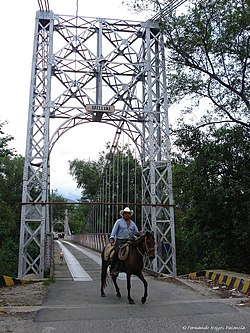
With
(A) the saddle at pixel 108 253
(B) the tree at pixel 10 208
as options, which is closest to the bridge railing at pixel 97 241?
(B) the tree at pixel 10 208

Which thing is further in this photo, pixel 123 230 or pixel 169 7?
pixel 169 7

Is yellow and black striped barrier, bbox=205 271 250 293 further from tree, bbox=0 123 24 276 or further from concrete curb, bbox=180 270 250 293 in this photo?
tree, bbox=0 123 24 276

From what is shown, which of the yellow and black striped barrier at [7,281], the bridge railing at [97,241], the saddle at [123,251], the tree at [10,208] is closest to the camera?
the saddle at [123,251]

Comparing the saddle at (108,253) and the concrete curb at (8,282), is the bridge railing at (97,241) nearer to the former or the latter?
the concrete curb at (8,282)

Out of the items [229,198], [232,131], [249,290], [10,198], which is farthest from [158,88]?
[10,198]

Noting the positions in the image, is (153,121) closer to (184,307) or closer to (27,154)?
(27,154)

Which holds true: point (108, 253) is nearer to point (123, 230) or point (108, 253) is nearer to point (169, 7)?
point (123, 230)

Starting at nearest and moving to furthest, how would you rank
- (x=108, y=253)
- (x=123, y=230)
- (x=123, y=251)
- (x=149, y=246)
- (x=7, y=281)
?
1. (x=149, y=246)
2. (x=123, y=251)
3. (x=123, y=230)
4. (x=108, y=253)
5. (x=7, y=281)

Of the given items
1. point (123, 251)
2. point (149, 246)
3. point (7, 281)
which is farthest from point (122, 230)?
point (7, 281)

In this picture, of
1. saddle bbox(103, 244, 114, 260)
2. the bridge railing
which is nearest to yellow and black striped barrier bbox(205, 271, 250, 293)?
saddle bbox(103, 244, 114, 260)

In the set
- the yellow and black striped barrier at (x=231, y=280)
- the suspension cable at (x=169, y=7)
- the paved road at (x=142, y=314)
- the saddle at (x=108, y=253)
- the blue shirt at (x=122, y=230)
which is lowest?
the paved road at (x=142, y=314)

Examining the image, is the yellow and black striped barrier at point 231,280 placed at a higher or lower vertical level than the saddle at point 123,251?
lower

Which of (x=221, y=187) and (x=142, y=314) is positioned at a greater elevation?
(x=221, y=187)

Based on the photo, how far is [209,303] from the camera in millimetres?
5449
